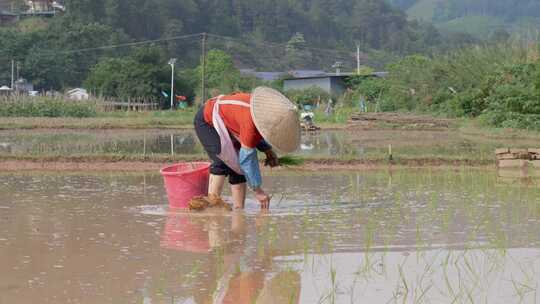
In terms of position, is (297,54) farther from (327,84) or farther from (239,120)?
(239,120)

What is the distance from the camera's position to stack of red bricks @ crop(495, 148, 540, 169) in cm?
1266

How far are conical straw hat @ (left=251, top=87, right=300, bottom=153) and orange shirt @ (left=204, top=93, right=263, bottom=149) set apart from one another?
0.13 m

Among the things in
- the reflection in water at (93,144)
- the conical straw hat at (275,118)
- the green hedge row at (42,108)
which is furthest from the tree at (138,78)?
the conical straw hat at (275,118)

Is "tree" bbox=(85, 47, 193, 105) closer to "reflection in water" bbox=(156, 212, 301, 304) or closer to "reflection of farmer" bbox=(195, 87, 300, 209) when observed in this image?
"reflection of farmer" bbox=(195, 87, 300, 209)

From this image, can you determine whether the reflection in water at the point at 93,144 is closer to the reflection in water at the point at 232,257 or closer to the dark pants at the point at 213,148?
the dark pants at the point at 213,148

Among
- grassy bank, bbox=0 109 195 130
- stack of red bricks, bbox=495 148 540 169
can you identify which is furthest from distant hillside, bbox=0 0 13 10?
stack of red bricks, bbox=495 148 540 169

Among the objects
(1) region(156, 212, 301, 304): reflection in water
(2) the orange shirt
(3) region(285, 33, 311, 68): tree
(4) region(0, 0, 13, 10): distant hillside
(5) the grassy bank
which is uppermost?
(4) region(0, 0, 13, 10): distant hillside

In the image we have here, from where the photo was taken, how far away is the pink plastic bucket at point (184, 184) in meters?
8.32

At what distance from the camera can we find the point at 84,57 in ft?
211

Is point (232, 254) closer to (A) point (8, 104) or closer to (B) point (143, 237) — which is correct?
(B) point (143, 237)

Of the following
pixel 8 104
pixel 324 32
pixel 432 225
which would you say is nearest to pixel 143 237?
pixel 432 225

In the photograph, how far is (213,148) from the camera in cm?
814

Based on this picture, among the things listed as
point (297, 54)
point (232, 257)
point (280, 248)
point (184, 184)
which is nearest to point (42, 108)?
point (184, 184)

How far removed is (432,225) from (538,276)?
6.32ft
